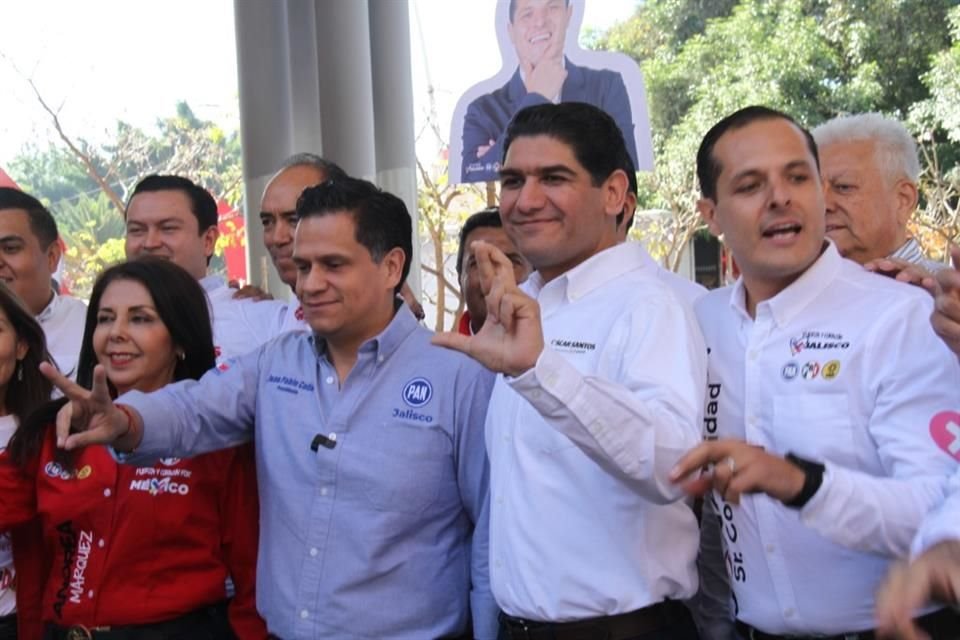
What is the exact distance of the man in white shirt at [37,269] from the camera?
3.66 m

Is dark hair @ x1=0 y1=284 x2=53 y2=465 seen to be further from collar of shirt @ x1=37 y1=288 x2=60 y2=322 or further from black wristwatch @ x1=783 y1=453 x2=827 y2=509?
black wristwatch @ x1=783 y1=453 x2=827 y2=509

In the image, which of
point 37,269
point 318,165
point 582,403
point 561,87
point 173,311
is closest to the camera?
point 582,403

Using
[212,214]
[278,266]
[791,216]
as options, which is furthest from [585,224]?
[212,214]

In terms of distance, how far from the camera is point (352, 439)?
7.57 ft

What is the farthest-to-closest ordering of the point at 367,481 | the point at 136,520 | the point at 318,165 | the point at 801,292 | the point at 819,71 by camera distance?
1. the point at 819,71
2. the point at 318,165
3. the point at 136,520
4. the point at 367,481
5. the point at 801,292

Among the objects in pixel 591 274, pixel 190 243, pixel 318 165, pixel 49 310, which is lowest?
pixel 49 310

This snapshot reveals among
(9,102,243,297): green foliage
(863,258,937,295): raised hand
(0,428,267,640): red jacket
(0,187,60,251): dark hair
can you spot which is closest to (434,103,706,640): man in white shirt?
(863,258,937,295): raised hand

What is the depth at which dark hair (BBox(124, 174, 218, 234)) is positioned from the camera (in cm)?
379

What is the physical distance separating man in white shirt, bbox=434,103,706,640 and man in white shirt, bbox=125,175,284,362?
156 centimetres

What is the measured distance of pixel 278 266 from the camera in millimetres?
3572

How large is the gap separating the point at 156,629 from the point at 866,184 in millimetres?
2110

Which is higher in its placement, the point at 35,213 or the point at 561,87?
the point at 561,87

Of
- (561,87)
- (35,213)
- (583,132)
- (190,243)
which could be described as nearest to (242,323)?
(190,243)

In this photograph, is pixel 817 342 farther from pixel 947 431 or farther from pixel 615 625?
pixel 615 625
